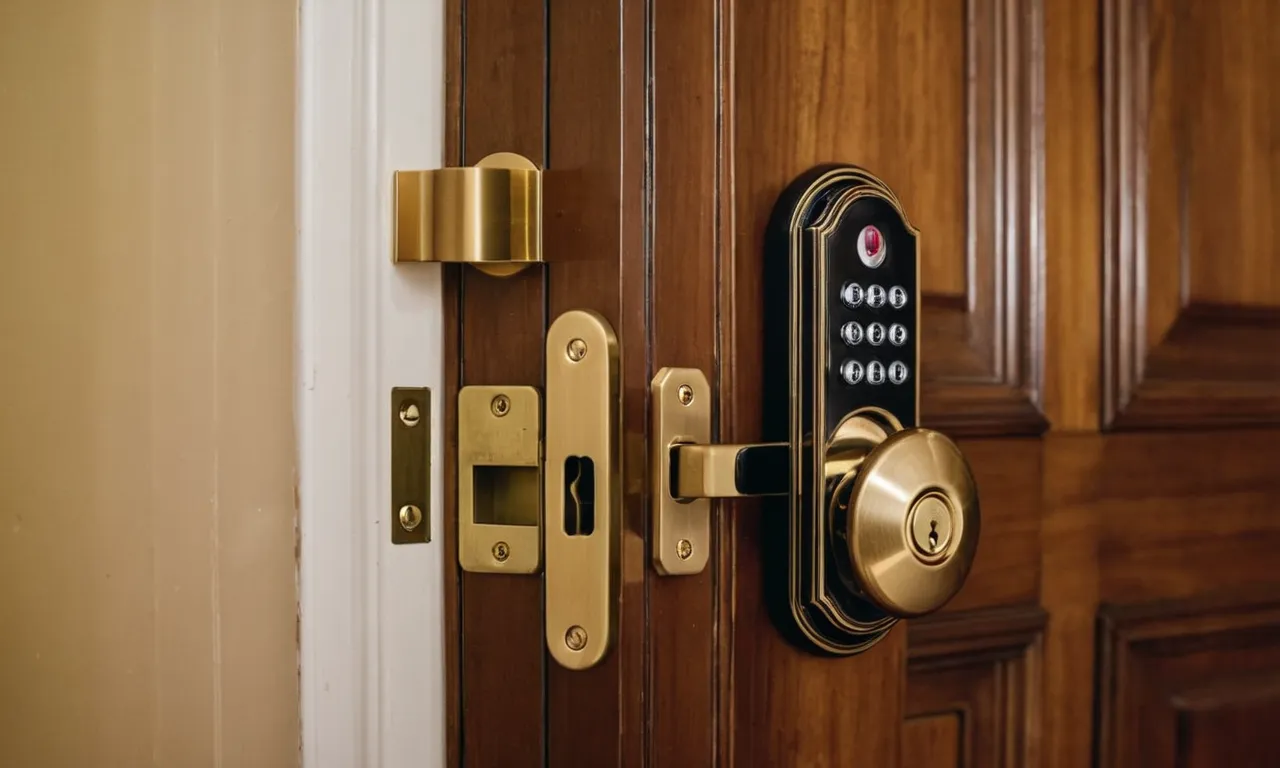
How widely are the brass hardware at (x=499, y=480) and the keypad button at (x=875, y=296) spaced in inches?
6.7

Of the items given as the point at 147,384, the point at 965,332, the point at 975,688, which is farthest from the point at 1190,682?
the point at 147,384

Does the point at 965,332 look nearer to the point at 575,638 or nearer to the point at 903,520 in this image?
the point at 903,520

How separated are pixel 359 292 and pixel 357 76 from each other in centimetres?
10

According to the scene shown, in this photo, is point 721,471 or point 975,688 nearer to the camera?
point 721,471

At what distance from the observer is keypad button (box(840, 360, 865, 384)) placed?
0.48m

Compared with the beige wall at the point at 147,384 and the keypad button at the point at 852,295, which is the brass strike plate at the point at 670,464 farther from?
the beige wall at the point at 147,384

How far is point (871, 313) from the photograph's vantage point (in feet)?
1.63

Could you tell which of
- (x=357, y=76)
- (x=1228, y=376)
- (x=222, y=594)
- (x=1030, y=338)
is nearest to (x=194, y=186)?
(x=357, y=76)

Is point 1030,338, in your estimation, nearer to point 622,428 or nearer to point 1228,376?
point 1228,376

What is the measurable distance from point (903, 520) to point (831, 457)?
4 centimetres

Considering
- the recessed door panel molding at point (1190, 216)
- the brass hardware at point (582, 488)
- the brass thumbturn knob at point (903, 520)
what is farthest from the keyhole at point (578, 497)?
the recessed door panel molding at point (1190, 216)

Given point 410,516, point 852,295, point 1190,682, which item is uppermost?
point 852,295

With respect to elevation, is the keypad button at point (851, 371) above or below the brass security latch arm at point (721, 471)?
above

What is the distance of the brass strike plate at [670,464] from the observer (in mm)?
445
